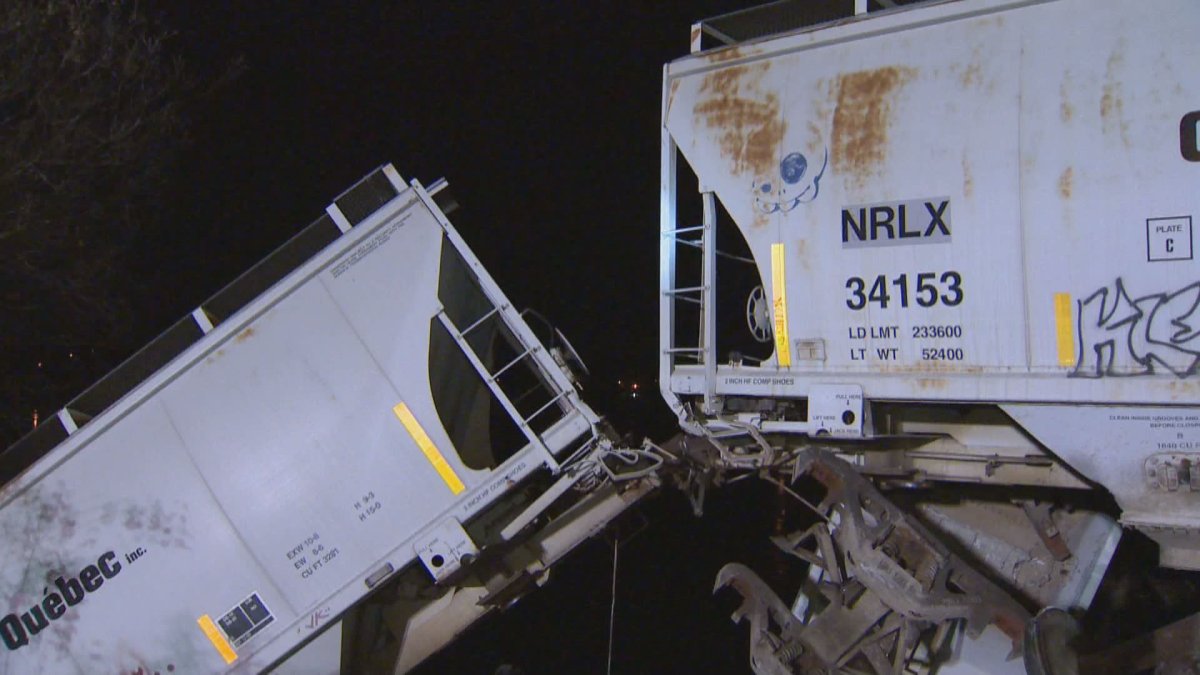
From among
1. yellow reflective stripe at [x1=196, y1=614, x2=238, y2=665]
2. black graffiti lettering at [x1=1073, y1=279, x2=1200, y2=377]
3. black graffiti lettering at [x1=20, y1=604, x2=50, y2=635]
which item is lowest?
yellow reflective stripe at [x1=196, y1=614, x2=238, y2=665]

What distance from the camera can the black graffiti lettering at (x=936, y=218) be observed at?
4.54m

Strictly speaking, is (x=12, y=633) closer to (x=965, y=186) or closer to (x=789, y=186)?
(x=789, y=186)

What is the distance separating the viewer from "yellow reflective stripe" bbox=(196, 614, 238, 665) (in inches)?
214

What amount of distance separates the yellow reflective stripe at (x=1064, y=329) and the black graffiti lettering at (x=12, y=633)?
5.65m

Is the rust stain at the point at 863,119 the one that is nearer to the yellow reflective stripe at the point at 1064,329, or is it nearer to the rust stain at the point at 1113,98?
the rust stain at the point at 1113,98

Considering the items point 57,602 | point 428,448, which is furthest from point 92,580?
point 428,448

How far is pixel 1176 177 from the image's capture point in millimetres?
4000

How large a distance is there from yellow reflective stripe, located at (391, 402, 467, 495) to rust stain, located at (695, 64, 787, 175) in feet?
7.11

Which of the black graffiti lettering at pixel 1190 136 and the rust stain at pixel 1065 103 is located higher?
the rust stain at pixel 1065 103

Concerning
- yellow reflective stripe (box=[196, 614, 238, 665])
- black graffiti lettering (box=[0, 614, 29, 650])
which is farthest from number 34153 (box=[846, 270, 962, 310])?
black graffiti lettering (box=[0, 614, 29, 650])

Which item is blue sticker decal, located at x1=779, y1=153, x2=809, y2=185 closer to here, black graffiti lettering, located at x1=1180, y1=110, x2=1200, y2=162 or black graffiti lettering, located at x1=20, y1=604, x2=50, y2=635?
black graffiti lettering, located at x1=1180, y1=110, x2=1200, y2=162

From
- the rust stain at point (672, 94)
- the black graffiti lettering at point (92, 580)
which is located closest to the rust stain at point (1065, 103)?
Result: the rust stain at point (672, 94)

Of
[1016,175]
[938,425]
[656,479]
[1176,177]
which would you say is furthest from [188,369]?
[1176,177]

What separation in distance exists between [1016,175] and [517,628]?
651cm
